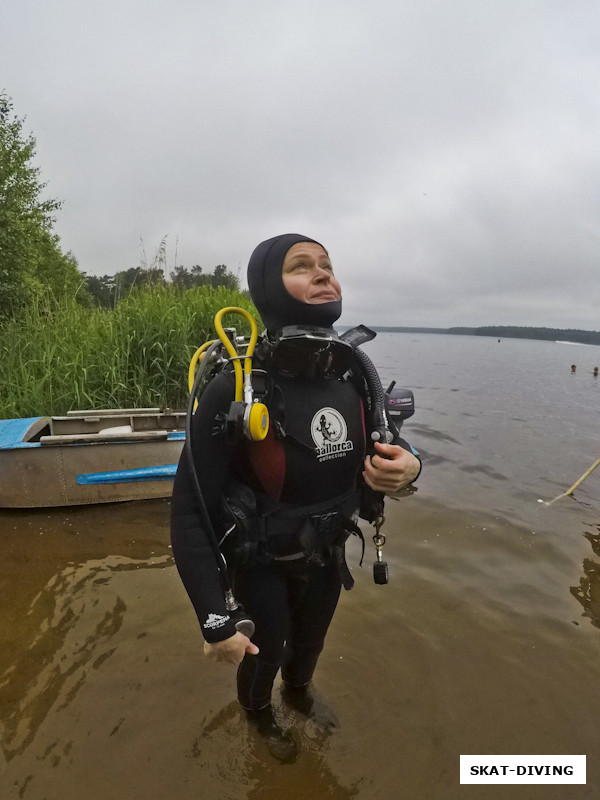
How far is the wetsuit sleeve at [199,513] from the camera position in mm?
1452

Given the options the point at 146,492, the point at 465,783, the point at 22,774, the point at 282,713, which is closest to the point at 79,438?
the point at 146,492

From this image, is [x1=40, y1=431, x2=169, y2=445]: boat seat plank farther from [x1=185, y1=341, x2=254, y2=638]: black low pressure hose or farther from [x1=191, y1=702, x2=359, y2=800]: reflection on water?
[x1=185, y1=341, x2=254, y2=638]: black low pressure hose

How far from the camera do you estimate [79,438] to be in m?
4.52

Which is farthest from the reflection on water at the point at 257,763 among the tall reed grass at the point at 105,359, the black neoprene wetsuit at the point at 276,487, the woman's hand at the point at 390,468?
the tall reed grass at the point at 105,359

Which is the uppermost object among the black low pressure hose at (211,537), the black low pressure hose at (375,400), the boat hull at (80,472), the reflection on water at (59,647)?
the black low pressure hose at (375,400)

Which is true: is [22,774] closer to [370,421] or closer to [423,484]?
[370,421]

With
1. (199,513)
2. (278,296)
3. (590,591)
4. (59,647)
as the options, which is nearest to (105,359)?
(59,647)

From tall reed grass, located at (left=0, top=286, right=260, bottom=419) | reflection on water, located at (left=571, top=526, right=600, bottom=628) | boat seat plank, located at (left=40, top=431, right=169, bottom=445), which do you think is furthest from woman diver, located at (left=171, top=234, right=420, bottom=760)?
tall reed grass, located at (left=0, top=286, right=260, bottom=419)

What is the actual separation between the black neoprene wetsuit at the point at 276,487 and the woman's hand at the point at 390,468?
5.5 inches

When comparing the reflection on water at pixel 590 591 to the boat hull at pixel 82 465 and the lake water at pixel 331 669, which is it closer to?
the lake water at pixel 331 669

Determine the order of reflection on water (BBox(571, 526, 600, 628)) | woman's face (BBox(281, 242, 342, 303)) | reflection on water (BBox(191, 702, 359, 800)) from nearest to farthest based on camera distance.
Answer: woman's face (BBox(281, 242, 342, 303)) < reflection on water (BBox(191, 702, 359, 800)) < reflection on water (BBox(571, 526, 600, 628))

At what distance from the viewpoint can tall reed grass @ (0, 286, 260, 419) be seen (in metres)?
5.87

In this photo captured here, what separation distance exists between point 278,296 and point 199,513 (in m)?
0.86

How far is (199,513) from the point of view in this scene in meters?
1.52
